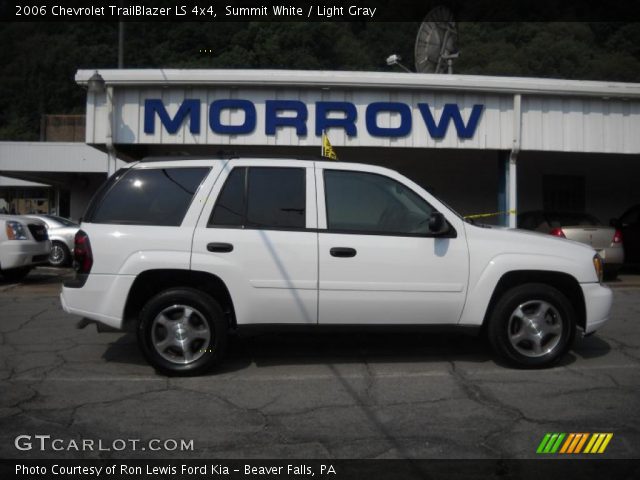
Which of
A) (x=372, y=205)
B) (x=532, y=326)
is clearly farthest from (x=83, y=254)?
(x=532, y=326)

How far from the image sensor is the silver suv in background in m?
10.8

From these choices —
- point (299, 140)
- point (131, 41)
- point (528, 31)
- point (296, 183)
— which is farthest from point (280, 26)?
point (296, 183)

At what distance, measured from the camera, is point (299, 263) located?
4.93 metres

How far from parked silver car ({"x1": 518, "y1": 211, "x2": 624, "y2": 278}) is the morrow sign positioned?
2.59 metres

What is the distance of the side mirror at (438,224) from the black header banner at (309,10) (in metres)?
8.77

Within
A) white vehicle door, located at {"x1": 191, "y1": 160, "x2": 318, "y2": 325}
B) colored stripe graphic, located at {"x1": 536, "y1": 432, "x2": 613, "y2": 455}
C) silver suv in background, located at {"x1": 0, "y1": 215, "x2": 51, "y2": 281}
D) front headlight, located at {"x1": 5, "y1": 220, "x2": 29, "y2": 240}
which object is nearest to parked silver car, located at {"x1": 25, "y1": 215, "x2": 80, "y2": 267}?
silver suv in background, located at {"x1": 0, "y1": 215, "x2": 51, "y2": 281}

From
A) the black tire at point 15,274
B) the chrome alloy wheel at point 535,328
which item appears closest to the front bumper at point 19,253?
the black tire at point 15,274

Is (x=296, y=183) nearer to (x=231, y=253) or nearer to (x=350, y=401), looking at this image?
(x=231, y=253)

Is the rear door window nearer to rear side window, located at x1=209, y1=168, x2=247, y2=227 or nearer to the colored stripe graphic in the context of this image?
rear side window, located at x1=209, y1=168, x2=247, y2=227

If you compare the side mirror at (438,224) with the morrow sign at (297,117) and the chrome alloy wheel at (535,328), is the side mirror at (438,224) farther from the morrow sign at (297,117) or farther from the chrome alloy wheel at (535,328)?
the morrow sign at (297,117)

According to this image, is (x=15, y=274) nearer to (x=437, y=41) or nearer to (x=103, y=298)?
(x=103, y=298)

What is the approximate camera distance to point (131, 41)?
32.8 m

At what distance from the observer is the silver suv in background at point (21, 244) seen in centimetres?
Result: 1077
